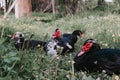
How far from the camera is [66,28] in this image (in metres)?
11.7

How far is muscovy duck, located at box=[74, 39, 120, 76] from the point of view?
14.4 ft

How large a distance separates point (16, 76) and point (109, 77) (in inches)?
58.5

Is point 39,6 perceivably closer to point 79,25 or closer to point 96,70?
point 79,25

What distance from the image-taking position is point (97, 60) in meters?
4.53

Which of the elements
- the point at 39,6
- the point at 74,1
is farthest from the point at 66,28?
the point at 39,6

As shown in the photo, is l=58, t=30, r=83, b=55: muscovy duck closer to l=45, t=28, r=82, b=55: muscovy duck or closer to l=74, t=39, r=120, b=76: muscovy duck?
l=45, t=28, r=82, b=55: muscovy duck

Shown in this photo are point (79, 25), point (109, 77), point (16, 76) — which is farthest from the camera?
point (79, 25)

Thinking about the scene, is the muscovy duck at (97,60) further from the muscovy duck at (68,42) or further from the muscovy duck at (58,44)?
the muscovy duck at (68,42)

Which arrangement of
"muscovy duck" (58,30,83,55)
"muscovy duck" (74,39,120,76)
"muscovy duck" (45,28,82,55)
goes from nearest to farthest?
1. "muscovy duck" (74,39,120,76)
2. "muscovy duck" (45,28,82,55)
3. "muscovy duck" (58,30,83,55)

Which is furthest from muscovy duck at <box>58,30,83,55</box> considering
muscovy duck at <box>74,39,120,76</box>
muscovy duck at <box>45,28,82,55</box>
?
muscovy duck at <box>74,39,120,76</box>

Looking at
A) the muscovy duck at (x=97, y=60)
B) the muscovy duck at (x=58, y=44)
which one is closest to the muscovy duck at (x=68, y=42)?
the muscovy duck at (x=58, y=44)

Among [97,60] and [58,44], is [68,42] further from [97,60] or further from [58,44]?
[97,60]

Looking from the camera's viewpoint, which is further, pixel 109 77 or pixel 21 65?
pixel 109 77

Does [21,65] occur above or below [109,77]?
above
